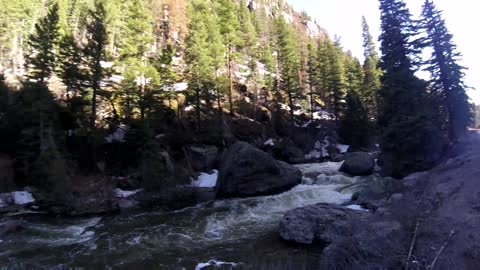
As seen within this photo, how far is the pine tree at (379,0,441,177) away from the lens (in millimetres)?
22984

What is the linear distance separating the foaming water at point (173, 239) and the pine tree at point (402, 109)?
5993mm

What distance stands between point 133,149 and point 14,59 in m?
36.0

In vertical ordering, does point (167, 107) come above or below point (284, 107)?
below

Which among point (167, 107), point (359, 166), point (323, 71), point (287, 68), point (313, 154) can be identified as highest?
point (323, 71)

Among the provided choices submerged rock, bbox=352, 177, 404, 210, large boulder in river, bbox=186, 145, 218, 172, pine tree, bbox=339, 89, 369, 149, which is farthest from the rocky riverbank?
pine tree, bbox=339, 89, 369, 149

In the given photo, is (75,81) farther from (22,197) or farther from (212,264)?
(212,264)

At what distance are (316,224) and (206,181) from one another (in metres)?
15.4

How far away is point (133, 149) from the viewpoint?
2783 centimetres

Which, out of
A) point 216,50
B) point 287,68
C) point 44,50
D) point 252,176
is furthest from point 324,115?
point 44,50

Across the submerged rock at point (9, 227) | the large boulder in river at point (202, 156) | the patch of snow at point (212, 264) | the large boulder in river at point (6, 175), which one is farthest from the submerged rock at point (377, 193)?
the large boulder in river at point (6, 175)

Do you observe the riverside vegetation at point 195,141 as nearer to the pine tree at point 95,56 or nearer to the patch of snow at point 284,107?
the pine tree at point 95,56

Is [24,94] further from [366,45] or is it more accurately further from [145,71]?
[366,45]

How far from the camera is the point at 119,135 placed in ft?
98.5

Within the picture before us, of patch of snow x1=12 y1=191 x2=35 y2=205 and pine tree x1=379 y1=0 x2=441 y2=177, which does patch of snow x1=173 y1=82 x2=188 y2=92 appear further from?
pine tree x1=379 y1=0 x2=441 y2=177
